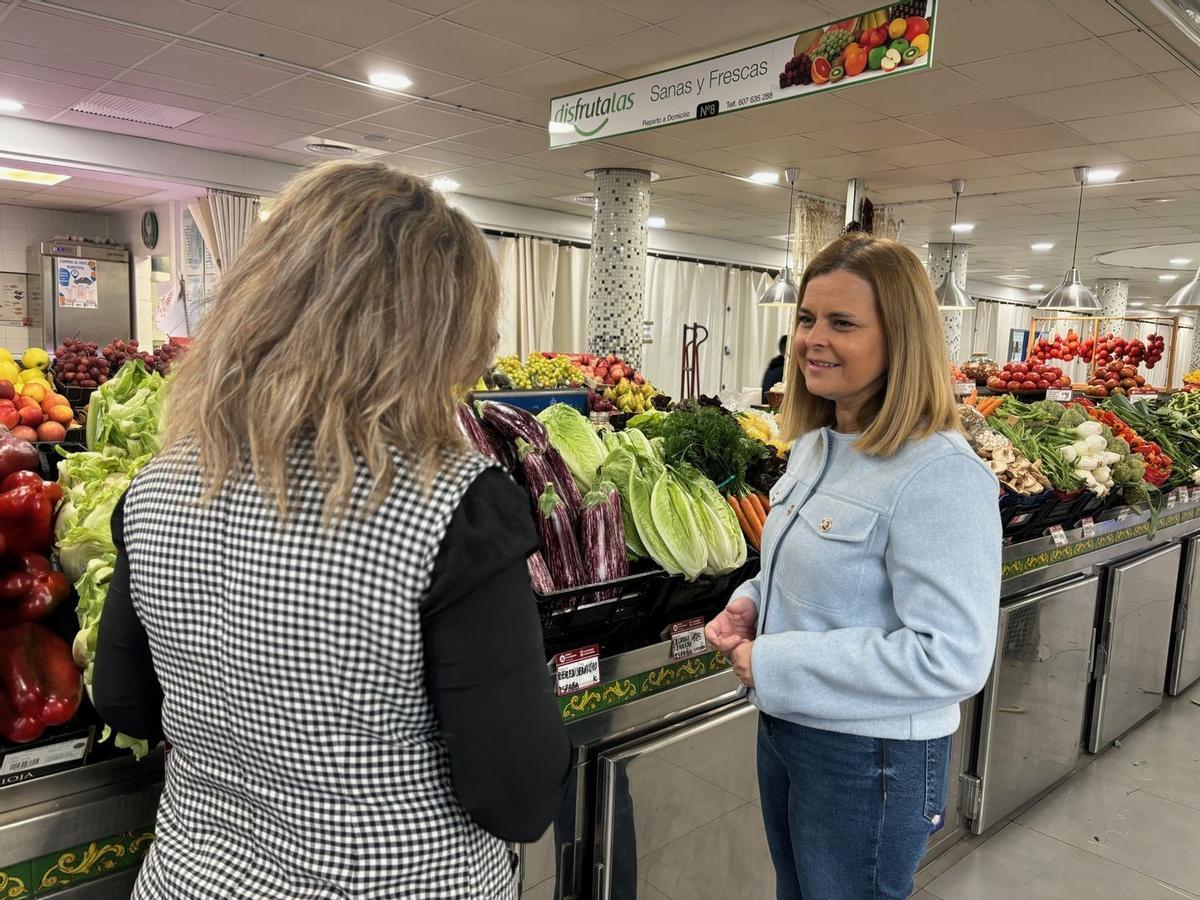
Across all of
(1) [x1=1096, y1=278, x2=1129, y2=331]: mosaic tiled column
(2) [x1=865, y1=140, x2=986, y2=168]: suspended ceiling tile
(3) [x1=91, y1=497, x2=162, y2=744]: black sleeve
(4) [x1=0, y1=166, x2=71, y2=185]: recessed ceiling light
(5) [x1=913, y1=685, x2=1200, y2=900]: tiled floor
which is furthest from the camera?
(1) [x1=1096, y1=278, x2=1129, y2=331]: mosaic tiled column

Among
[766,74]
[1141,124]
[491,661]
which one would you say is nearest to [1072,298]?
Answer: [1141,124]

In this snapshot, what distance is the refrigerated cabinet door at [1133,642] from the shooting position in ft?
12.1

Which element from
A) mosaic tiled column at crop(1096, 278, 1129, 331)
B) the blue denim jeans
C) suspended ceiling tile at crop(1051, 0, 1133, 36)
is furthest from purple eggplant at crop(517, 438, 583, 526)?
mosaic tiled column at crop(1096, 278, 1129, 331)

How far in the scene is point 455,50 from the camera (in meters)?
4.99

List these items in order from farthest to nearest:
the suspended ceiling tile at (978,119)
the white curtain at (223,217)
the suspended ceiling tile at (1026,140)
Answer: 1. the white curtain at (223,217)
2. the suspended ceiling tile at (1026,140)
3. the suspended ceiling tile at (978,119)

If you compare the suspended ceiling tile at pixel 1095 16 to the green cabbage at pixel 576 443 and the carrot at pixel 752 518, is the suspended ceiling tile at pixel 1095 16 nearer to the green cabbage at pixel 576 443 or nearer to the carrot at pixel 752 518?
the carrot at pixel 752 518

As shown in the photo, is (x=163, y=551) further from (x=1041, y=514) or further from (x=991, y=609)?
(x=1041, y=514)

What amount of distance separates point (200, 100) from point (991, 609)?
669 centimetres

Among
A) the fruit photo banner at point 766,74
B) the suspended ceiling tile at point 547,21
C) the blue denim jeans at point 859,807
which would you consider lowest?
the blue denim jeans at point 859,807

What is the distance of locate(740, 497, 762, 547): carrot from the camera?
235 centimetres

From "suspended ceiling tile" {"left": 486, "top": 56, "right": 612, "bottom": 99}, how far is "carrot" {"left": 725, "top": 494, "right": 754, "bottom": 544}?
144 inches

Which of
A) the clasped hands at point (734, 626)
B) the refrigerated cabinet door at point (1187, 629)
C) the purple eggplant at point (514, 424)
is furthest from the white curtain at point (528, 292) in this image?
the clasped hands at point (734, 626)

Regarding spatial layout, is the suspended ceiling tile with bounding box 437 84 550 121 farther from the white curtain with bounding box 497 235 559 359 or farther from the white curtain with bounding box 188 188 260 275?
the white curtain with bounding box 497 235 559 359

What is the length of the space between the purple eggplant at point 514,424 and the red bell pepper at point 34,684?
3.11 ft
